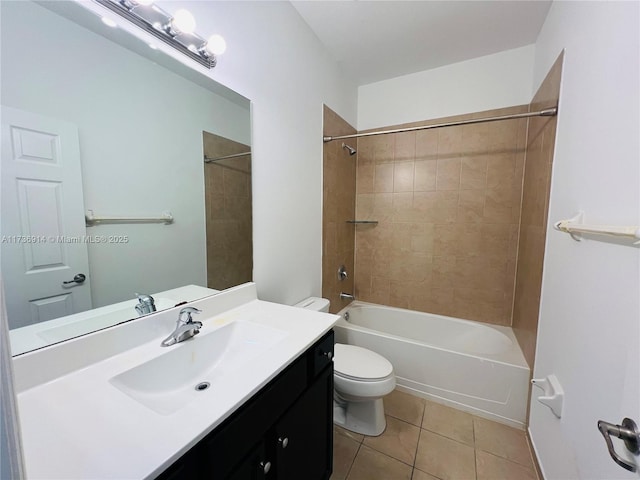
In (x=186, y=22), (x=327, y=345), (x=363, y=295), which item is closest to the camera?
(x=186, y=22)

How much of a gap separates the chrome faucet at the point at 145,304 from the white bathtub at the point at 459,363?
58.0 inches

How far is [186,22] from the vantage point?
96cm

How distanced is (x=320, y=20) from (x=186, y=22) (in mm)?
1096

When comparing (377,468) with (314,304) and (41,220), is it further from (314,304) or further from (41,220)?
(41,220)

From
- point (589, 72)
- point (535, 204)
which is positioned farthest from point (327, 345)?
point (535, 204)

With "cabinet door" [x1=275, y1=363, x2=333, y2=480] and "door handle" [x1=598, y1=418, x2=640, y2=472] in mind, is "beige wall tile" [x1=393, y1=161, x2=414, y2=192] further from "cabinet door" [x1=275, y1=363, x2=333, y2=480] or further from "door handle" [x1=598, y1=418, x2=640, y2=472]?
"door handle" [x1=598, y1=418, x2=640, y2=472]

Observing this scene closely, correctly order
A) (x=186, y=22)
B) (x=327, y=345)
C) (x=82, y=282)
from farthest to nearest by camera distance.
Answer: (x=327, y=345), (x=186, y=22), (x=82, y=282)

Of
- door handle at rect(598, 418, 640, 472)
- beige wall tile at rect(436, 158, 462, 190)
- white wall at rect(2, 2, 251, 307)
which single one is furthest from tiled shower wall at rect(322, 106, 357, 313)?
door handle at rect(598, 418, 640, 472)

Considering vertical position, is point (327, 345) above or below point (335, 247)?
below

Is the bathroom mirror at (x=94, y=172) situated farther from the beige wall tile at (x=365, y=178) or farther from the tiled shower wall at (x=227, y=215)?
the beige wall tile at (x=365, y=178)

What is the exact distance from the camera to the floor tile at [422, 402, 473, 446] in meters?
1.62

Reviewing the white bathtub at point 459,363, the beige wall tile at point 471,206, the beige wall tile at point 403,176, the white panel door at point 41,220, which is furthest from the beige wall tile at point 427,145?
the white panel door at point 41,220

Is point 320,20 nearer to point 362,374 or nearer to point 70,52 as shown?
point 70,52

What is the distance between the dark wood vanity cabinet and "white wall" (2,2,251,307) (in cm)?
60
